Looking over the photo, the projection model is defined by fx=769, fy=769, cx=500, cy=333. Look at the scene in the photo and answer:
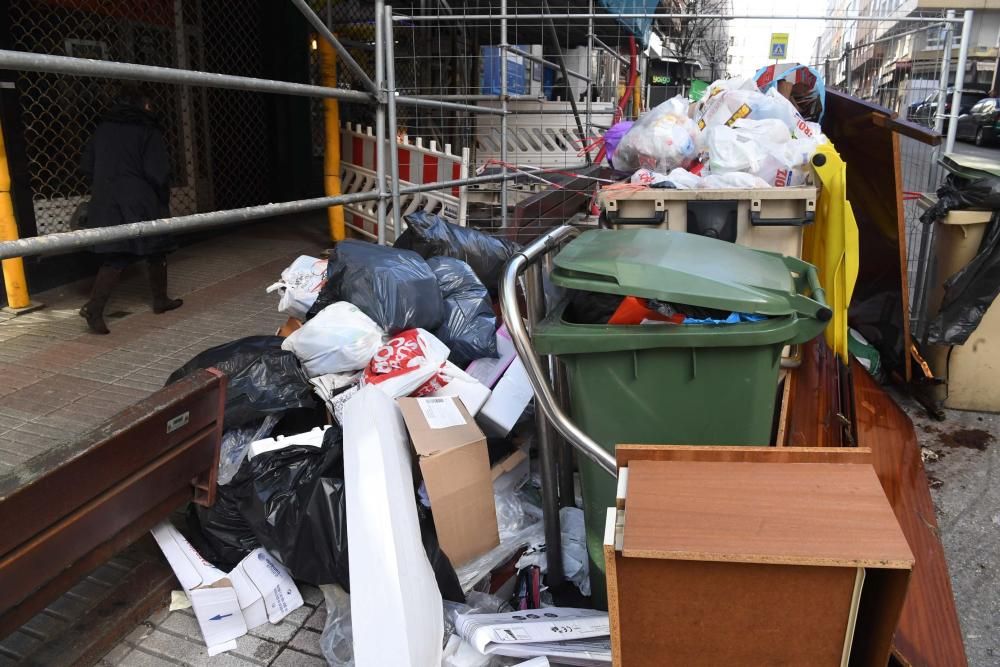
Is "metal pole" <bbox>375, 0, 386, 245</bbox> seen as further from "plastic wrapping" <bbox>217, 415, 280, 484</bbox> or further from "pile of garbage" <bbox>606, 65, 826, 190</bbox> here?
"plastic wrapping" <bbox>217, 415, 280, 484</bbox>

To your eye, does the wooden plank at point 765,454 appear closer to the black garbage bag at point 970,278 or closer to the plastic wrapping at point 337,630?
the plastic wrapping at point 337,630

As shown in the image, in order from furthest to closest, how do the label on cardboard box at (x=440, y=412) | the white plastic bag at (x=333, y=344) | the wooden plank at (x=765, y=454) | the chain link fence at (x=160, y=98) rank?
1. the chain link fence at (x=160, y=98)
2. the white plastic bag at (x=333, y=344)
3. the label on cardboard box at (x=440, y=412)
4. the wooden plank at (x=765, y=454)

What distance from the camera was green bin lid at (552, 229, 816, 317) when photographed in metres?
2.00

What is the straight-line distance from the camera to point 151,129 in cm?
501

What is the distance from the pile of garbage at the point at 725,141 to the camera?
3182 mm

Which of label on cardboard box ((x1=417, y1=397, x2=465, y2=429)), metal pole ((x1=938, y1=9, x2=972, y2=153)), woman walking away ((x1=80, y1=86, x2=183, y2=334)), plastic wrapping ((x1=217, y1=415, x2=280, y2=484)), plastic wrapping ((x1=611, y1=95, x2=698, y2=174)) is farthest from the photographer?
metal pole ((x1=938, y1=9, x2=972, y2=153))

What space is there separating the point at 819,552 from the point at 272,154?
8224mm

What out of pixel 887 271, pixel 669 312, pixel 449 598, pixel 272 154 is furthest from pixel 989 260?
pixel 272 154

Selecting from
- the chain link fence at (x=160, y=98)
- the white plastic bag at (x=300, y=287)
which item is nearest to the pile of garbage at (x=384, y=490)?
the white plastic bag at (x=300, y=287)

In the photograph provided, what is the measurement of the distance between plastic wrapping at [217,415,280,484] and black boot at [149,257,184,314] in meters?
2.82

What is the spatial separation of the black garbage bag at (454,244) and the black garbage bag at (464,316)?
26cm

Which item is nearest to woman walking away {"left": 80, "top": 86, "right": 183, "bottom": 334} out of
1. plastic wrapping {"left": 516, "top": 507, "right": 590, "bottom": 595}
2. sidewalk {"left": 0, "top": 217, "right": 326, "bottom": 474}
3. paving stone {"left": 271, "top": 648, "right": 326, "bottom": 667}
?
sidewalk {"left": 0, "top": 217, "right": 326, "bottom": 474}

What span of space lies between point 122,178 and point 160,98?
241 centimetres

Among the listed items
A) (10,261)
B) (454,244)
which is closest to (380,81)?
(454,244)
